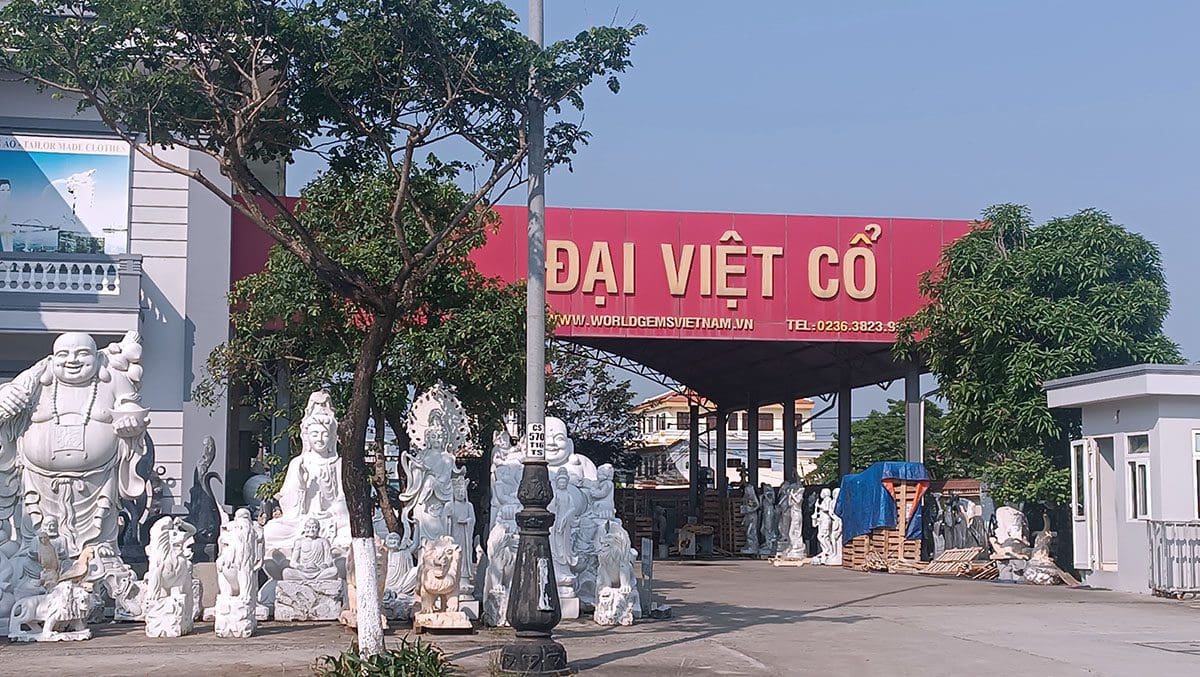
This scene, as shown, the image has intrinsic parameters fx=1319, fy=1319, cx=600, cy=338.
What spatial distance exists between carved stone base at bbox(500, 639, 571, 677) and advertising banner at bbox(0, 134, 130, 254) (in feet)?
44.0

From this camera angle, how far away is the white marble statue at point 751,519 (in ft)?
107

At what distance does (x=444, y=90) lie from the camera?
1252 centimetres

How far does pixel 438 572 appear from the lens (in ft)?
42.9

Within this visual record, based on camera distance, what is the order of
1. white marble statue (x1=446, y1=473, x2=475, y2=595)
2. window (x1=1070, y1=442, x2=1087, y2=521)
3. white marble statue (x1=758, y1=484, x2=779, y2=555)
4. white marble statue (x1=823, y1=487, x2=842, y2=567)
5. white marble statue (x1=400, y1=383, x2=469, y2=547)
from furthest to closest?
white marble statue (x1=758, y1=484, x2=779, y2=555) < white marble statue (x1=823, y1=487, x2=842, y2=567) < window (x1=1070, y1=442, x2=1087, y2=521) < white marble statue (x1=446, y1=473, x2=475, y2=595) < white marble statue (x1=400, y1=383, x2=469, y2=547)

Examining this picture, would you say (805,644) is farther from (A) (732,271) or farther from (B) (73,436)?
(A) (732,271)

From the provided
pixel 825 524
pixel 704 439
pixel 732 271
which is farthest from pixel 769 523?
pixel 704 439

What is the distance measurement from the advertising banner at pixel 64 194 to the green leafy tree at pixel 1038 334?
49.2 ft

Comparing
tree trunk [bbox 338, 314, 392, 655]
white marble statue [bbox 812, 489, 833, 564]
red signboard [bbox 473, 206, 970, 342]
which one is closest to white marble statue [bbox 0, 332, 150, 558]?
tree trunk [bbox 338, 314, 392, 655]

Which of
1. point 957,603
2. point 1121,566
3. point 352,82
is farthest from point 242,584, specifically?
point 1121,566

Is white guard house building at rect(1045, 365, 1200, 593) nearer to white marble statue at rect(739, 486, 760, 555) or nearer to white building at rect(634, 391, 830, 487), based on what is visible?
white marble statue at rect(739, 486, 760, 555)

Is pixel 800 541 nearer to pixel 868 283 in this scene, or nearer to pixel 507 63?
pixel 868 283

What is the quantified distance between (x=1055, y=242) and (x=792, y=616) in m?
11.6

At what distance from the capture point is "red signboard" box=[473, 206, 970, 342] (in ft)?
86.4

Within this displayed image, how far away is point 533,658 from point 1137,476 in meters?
13.6
